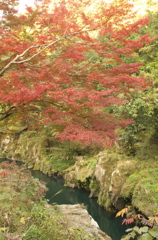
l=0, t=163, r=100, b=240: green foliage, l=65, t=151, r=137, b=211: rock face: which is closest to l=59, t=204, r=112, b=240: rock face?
l=0, t=163, r=100, b=240: green foliage

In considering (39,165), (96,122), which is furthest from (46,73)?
(39,165)

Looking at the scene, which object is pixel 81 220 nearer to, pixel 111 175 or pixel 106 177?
pixel 111 175

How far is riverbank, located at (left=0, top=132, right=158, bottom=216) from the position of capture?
593 centimetres

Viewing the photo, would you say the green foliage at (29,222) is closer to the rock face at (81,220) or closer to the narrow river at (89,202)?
the rock face at (81,220)

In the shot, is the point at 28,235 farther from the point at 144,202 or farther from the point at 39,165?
the point at 39,165

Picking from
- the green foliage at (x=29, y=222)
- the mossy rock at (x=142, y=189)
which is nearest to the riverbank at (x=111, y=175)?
the mossy rock at (x=142, y=189)

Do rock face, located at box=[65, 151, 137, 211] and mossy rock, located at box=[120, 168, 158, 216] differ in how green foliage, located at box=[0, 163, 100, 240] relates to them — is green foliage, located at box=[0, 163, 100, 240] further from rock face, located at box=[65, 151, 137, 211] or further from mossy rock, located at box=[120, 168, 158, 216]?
rock face, located at box=[65, 151, 137, 211]

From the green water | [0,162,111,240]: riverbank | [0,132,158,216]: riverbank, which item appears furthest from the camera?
the green water

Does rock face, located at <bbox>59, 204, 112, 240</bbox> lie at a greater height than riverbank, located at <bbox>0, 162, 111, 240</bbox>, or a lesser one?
lesser

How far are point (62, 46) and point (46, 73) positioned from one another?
932 millimetres

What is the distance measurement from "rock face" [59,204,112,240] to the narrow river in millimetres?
698

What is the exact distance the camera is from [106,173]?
26.3 ft

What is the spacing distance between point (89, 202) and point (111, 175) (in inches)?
72.8

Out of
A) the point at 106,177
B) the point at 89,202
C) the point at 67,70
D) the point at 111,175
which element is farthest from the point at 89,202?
the point at 67,70
